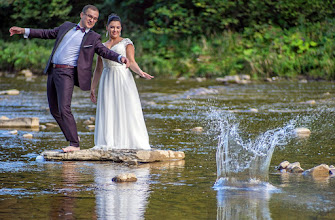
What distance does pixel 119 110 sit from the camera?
A: 8.70 m

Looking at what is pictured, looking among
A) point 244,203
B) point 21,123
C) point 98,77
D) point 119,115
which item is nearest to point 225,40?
point 21,123

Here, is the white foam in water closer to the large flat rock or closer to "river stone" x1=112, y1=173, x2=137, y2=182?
the large flat rock

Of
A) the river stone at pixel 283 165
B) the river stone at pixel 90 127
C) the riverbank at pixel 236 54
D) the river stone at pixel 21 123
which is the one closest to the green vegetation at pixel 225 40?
the riverbank at pixel 236 54

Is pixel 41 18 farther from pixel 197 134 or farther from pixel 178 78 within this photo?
pixel 197 134

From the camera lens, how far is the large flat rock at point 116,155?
8203 mm

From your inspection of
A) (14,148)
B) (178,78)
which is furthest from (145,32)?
(14,148)

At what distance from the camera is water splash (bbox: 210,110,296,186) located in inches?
279

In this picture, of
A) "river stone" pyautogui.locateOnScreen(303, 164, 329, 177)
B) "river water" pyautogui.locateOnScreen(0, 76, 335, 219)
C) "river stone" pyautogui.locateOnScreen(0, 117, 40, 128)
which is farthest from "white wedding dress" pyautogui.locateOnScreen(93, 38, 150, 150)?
"river stone" pyautogui.locateOnScreen(0, 117, 40, 128)

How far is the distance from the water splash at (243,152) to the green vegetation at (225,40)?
37.5 feet

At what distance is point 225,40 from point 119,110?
1809 cm

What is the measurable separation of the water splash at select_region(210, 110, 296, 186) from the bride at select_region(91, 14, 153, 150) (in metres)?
1.07

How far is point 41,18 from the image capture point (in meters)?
32.3

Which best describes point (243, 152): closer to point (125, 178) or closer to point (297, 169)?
point (297, 169)

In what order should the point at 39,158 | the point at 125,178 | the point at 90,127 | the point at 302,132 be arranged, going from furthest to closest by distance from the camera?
1. the point at 90,127
2. the point at 302,132
3. the point at 39,158
4. the point at 125,178
